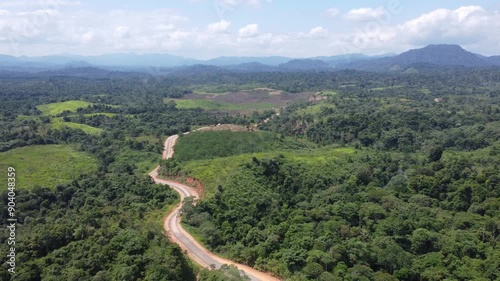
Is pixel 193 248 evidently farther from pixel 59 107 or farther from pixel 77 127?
pixel 59 107

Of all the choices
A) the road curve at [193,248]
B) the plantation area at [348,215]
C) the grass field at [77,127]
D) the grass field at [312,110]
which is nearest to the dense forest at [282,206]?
the plantation area at [348,215]

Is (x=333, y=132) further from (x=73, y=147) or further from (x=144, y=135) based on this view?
(x=73, y=147)

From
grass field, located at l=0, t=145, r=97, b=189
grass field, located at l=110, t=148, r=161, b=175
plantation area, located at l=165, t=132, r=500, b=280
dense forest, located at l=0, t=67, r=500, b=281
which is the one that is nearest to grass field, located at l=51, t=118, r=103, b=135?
dense forest, located at l=0, t=67, r=500, b=281

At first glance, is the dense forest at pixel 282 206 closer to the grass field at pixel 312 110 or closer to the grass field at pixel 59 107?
the grass field at pixel 312 110

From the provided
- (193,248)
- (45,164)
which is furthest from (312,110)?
(193,248)

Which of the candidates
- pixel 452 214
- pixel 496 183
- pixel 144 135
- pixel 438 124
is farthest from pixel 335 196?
pixel 438 124

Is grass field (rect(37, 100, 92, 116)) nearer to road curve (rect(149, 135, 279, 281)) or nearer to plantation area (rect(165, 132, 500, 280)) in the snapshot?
plantation area (rect(165, 132, 500, 280))
